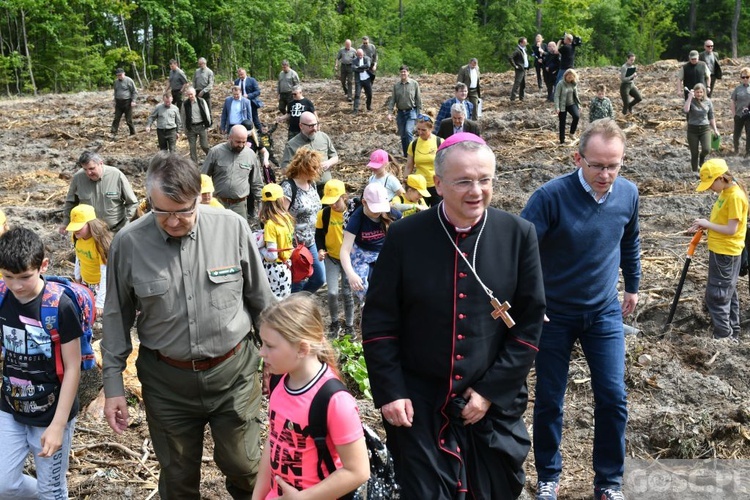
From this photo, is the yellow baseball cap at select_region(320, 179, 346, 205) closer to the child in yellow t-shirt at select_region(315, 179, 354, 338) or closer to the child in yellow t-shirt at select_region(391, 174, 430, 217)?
the child in yellow t-shirt at select_region(315, 179, 354, 338)

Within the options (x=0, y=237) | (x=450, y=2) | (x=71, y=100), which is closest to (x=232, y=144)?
(x=0, y=237)

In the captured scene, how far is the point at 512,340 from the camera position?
340cm

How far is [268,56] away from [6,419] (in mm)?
44538

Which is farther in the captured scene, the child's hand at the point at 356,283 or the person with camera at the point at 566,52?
the person with camera at the point at 566,52

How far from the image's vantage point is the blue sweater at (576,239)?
167 inches

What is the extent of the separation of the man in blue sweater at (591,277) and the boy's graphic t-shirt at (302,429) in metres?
1.58

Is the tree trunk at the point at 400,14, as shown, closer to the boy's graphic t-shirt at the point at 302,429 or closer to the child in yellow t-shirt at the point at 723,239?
the child in yellow t-shirt at the point at 723,239

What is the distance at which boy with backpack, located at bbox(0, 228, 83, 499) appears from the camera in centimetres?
402

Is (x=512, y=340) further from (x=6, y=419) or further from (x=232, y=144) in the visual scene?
(x=232, y=144)

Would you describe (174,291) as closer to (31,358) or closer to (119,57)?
(31,358)

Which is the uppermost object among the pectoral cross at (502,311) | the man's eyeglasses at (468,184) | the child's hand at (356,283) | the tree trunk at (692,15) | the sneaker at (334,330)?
the tree trunk at (692,15)

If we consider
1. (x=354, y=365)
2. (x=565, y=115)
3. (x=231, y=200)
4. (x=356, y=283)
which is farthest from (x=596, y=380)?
Result: (x=565, y=115)

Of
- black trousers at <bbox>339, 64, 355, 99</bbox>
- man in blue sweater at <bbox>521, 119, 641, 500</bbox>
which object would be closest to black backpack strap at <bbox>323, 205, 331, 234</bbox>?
man in blue sweater at <bbox>521, 119, 641, 500</bbox>

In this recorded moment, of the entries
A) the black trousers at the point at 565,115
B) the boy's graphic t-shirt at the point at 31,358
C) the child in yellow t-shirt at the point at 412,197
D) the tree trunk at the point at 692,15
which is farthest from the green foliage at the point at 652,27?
the boy's graphic t-shirt at the point at 31,358
